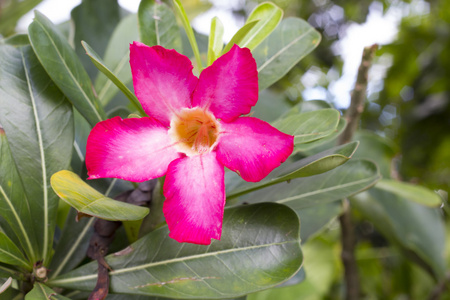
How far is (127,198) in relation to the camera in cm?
54

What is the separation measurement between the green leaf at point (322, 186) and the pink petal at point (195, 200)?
210mm

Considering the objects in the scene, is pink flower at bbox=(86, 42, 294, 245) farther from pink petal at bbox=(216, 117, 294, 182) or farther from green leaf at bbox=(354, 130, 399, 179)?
green leaf at bbox=(354, 130, 399, 179)

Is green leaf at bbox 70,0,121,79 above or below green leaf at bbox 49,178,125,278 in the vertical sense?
Answer: above

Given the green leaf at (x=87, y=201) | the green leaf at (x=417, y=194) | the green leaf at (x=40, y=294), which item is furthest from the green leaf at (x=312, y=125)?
the green leaf at (x=417, y=194)

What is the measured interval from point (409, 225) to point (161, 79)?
105 centimetres

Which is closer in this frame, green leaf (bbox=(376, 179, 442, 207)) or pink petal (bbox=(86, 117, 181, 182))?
pink petal (bbox=(86, 117, 181, 182))

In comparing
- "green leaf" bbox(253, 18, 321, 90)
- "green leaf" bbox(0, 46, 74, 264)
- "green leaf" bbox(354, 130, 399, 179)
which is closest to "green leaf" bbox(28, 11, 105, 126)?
"green leaf" bbox(0, 46, 74, 264)

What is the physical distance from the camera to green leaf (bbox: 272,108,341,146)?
0.48 metres

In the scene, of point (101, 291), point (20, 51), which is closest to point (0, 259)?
point (101, 291)

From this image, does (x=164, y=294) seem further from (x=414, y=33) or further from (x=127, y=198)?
(x=414, y=33)

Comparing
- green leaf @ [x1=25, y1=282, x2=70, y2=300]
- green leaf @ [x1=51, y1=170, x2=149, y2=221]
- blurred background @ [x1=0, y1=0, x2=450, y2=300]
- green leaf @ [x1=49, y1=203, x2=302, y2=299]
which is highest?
green leaf @ [x1=51, y1=170, x2=149, y2=221]

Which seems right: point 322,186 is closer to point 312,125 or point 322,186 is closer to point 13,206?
point 312,125

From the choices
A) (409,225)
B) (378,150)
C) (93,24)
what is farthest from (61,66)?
(409,225)

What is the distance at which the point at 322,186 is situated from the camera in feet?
2.05
